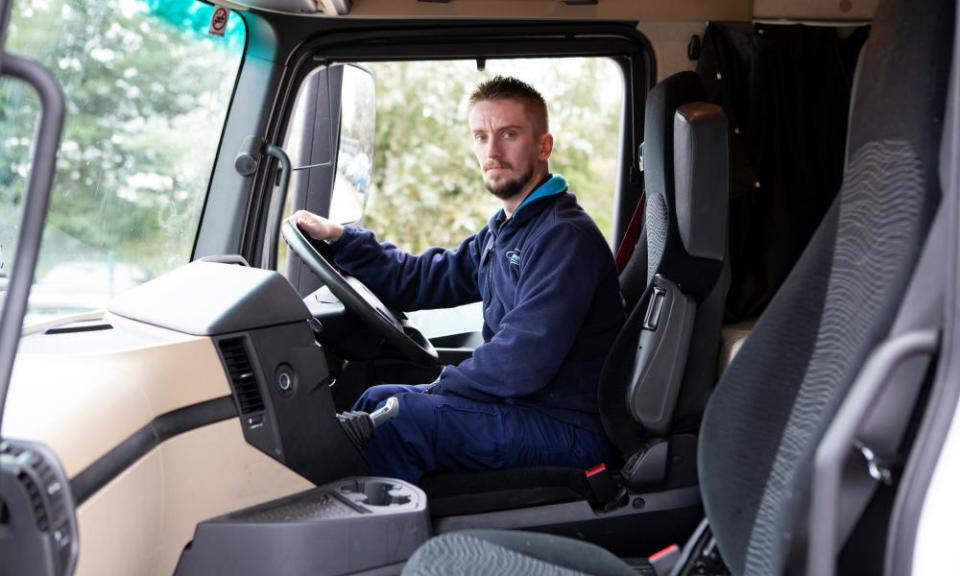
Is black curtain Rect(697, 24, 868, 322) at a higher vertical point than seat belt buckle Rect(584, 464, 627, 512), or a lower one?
higher

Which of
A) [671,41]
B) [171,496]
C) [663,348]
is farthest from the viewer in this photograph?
[671,41]

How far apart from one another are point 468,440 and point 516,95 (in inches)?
36.3

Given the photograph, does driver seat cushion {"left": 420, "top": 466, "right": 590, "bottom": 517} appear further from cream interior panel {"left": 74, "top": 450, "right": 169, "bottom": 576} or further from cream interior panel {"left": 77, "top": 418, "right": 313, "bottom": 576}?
cream interior panel {"left": 74, "top": 450, "right": 169, "bottom": 576}

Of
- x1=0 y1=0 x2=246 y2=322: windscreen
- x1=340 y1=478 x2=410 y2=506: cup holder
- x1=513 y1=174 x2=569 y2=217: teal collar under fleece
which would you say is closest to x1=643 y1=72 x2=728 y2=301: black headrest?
x1=513 y1=174 x2=569 y2=217: teal collar under fleece

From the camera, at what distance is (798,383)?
123cm

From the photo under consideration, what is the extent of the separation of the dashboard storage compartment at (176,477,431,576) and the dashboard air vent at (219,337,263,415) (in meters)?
0.18

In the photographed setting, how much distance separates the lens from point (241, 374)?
6.36ft

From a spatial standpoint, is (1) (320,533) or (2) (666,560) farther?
(2) (666,560)

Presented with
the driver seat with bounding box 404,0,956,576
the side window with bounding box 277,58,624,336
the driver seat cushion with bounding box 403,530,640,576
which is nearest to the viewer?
the driver seat with bounding box 404,0,956,576

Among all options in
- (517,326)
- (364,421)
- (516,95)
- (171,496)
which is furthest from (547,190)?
(171,496)

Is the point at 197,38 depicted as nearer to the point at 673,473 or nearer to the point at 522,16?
the point at 522,16

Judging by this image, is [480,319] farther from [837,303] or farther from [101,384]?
[837,303]

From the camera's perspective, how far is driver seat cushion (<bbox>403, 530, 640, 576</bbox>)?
1468 millimetres

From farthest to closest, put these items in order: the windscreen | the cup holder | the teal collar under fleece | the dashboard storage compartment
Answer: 1. the teal collar under fleece
2. the cup holder
3. the windscreen
4. the dashboard storage compartment
